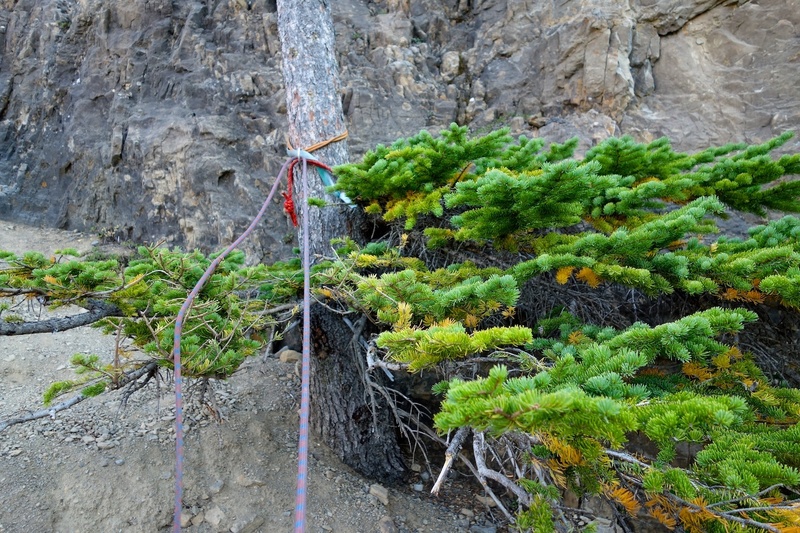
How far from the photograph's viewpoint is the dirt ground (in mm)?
3205

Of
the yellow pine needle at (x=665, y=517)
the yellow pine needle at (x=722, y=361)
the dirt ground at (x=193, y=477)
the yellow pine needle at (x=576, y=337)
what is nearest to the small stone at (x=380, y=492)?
the dirt ground at (x=193, y=477)

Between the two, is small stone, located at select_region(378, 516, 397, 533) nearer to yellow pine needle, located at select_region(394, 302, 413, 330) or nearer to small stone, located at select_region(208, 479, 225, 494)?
small stone, located at select_region(208, 479, 225, 494)

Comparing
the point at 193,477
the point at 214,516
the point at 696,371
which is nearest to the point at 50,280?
the point at 193,477

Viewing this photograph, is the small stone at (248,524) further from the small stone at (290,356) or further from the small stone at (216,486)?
Answer: the small stone at (290,356)

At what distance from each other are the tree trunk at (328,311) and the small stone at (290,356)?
1.19 metres

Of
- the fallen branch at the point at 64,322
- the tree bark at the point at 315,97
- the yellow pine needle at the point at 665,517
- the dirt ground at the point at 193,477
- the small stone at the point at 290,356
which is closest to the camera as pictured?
the yellow pine needle at the point at 665,517

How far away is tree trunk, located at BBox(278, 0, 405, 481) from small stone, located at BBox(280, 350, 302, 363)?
1.19 meters

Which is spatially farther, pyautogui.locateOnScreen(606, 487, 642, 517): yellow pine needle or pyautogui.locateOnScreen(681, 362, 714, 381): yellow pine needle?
pyautogui.locateOnScreen(681, 362, 714, 381): yellow pine needle

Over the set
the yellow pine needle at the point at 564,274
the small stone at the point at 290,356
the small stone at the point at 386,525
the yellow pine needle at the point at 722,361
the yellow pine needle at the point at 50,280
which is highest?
the yellow pine needle at the point at 564,274

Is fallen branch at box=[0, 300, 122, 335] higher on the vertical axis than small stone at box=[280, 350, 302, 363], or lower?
higher

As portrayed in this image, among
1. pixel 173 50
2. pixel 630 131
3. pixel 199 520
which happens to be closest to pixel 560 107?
pixel 630 131

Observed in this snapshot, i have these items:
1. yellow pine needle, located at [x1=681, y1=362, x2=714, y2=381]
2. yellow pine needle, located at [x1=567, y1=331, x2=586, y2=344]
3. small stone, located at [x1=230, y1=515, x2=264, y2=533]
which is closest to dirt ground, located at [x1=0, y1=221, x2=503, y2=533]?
small stone, located at [x1=230, y1=515, x2=264, y2=533]

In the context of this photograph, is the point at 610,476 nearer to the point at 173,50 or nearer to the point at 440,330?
the point at 440,330

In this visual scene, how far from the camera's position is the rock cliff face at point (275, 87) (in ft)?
22.6
